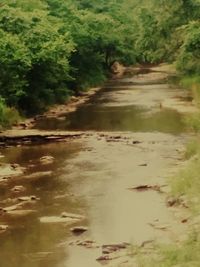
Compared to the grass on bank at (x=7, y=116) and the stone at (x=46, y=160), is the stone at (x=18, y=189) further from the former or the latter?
the grass on bank at (x=7, y=116)

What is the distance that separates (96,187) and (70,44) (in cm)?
2129

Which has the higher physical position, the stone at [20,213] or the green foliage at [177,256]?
the green foliage at [177,256]

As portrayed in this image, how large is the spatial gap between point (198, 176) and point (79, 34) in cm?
3266

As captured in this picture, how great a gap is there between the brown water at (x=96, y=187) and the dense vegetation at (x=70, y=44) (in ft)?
9.12

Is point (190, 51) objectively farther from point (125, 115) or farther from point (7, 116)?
point (7, 116)

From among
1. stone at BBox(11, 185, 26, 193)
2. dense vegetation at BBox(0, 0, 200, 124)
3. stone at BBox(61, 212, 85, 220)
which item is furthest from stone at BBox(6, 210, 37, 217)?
dense vegetation at BBox(0, 0, 200, 124)

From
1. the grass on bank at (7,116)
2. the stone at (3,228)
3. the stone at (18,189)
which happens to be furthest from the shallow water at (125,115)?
the stone at (3,228)

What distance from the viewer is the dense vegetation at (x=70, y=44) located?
32.2 meters

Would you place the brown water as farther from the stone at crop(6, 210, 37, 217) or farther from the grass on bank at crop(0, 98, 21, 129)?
the grass on bank at crop(0, 98, 21, 129)

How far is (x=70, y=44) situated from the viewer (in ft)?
128

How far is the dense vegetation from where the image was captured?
3219cm

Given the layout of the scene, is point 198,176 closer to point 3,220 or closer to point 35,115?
point 3,220

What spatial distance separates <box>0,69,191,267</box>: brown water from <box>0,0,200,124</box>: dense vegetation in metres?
2.78

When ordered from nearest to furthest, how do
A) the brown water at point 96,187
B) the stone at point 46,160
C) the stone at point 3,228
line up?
1. the brown water at point 96,187
2. the stone at point 3,228
3. the stone at point 46,160
